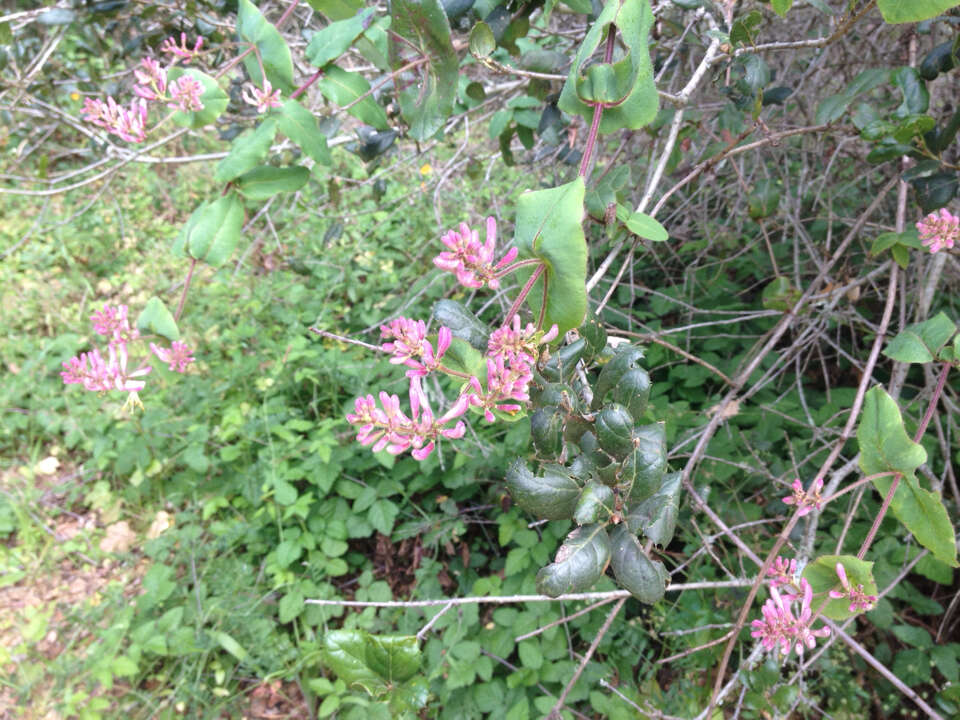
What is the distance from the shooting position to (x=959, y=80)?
1.54 metres

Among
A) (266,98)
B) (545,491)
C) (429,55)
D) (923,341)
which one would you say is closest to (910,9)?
(923,341)

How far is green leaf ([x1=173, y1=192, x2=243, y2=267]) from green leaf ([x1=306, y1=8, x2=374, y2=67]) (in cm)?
26

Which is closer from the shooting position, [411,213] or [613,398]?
[613,398]

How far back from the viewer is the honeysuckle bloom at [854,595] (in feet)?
2.56

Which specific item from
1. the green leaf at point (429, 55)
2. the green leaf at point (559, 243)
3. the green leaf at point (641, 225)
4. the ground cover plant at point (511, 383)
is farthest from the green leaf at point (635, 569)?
the green leaf at point (429, 55)

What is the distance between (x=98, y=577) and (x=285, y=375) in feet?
3.55

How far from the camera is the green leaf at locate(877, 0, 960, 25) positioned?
0.73 m

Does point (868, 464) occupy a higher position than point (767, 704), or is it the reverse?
point (868, 464)

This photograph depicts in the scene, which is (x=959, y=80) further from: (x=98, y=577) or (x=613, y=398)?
(x=98, y=577)

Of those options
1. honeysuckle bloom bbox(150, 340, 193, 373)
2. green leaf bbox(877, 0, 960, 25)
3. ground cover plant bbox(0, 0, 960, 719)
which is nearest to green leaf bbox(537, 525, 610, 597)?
ground cover plant bbox(0, 0, 960, 719)

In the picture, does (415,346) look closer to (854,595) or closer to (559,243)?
(559,243)

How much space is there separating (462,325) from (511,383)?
0.14m

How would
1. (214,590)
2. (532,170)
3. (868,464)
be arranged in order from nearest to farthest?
(868,464) < (532,170) < (214,590)

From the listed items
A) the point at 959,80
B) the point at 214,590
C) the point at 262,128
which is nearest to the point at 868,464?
the point at 262,128
